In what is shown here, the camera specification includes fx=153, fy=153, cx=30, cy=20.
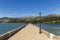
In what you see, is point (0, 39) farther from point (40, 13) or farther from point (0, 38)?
point (40, 13)

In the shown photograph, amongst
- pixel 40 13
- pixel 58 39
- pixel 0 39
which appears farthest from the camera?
pixel 40 13

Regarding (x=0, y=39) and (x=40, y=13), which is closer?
(x=0, y=39)

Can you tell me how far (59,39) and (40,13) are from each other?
279 inches

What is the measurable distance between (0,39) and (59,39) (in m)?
6.55


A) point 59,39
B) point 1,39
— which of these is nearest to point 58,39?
point 59,39

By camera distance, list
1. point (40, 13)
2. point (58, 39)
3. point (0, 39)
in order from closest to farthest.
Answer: point (0, 39), point (58, 39), point (40, 13)

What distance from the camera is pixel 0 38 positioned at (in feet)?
42.8

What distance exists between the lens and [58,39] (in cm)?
1625

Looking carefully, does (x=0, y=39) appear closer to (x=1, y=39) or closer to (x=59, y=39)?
(x=1, y=39)

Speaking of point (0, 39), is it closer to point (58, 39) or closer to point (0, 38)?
point (0, 38)

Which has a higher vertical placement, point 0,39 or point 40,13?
point 40,13

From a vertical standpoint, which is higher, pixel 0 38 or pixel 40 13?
pixel 40 13

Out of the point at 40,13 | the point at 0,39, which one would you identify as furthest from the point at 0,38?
the point at 40,13

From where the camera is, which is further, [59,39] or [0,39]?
[59,39]
